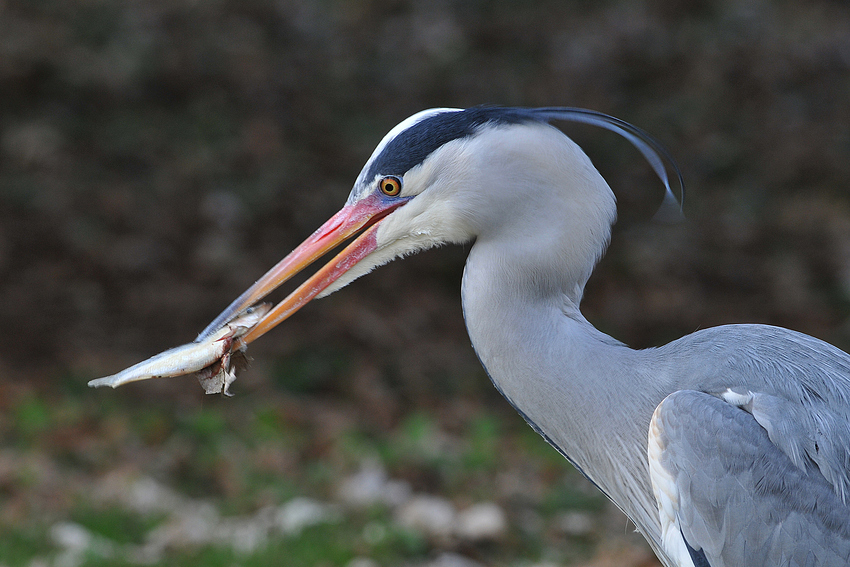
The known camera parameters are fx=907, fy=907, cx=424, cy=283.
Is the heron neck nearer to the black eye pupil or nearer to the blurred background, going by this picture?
the black eye pupil

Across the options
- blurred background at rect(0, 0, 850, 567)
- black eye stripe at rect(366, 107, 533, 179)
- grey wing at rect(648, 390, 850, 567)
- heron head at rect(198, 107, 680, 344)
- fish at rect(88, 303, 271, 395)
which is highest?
blurred background at rect(0, 0, 850, 567)

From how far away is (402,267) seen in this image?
276 inches

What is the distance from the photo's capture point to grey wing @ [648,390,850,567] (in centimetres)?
207

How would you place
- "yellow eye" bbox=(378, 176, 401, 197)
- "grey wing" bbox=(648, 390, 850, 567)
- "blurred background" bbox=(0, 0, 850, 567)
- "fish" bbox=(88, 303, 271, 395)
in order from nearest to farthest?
"grey wing" bbox=(648, 390, 850, 567)
"fish" bbox=(88, 303, 271, 395)
"yellow eye" bbox=(378, 176, 401, 197)
"blurred background" bbox=(0, 0, 850, 567)

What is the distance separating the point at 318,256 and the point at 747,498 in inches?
47.3

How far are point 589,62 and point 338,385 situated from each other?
442cm

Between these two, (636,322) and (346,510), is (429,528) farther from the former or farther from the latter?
(636,322)

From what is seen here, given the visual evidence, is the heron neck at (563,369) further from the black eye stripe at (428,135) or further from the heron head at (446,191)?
the black eye stripe at (428,135)

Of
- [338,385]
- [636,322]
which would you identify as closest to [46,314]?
[338,385]

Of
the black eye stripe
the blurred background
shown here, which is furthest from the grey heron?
the blurred background

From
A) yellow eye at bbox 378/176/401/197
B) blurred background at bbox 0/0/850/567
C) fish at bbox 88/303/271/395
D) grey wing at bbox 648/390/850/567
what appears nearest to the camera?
grey wing at bbox 648/390/850/567

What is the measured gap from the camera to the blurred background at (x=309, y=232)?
14.0ft

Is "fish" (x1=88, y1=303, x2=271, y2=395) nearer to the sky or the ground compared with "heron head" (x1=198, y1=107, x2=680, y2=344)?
nearer to the ground

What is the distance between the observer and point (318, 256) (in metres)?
2.38
